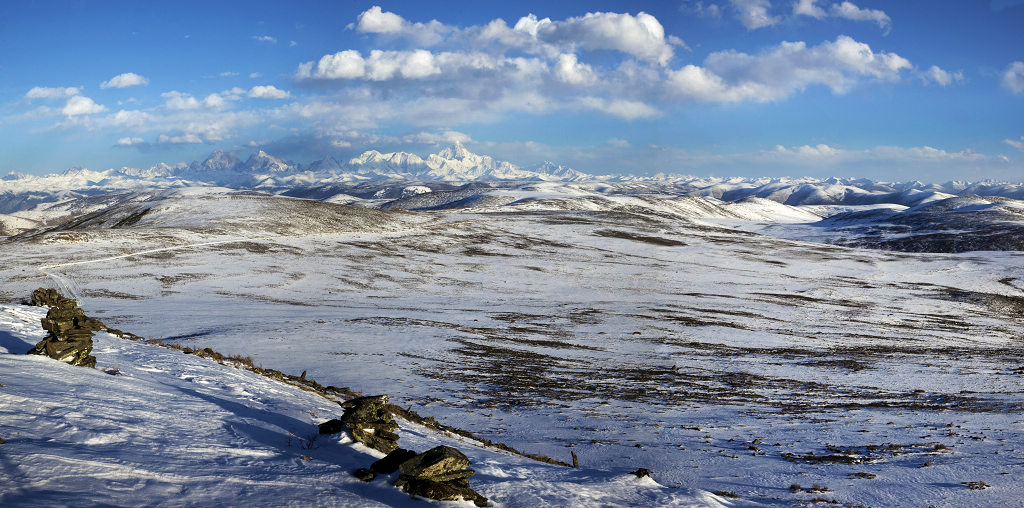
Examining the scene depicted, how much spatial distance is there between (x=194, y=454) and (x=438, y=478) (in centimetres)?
482

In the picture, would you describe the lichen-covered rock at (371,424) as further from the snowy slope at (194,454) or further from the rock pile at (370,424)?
the snowy slope at (194,454)

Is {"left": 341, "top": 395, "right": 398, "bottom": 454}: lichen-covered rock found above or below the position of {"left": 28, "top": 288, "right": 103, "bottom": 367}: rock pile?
below

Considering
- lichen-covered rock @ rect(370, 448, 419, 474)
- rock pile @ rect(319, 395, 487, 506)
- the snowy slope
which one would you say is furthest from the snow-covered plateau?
lichen-covered rock @ rect(370, 448, 419, 474)

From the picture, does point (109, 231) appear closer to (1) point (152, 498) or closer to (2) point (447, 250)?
(2) point (447, 250)

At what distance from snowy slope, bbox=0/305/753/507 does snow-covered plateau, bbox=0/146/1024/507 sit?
0.06 meters

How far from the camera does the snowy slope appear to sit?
9.41 metres

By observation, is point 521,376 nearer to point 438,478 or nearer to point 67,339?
point 438,478

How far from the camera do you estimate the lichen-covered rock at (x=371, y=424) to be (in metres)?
12.7

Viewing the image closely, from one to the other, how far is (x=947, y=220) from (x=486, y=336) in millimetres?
144059

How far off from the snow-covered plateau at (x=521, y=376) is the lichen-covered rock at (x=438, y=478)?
304 mm

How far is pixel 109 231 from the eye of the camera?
244ft

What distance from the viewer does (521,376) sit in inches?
1008

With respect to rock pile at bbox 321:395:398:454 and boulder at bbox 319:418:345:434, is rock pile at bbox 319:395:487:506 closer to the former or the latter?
rock pile at bbox 321:395:398:454

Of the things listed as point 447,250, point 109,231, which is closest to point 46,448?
point 447,250
